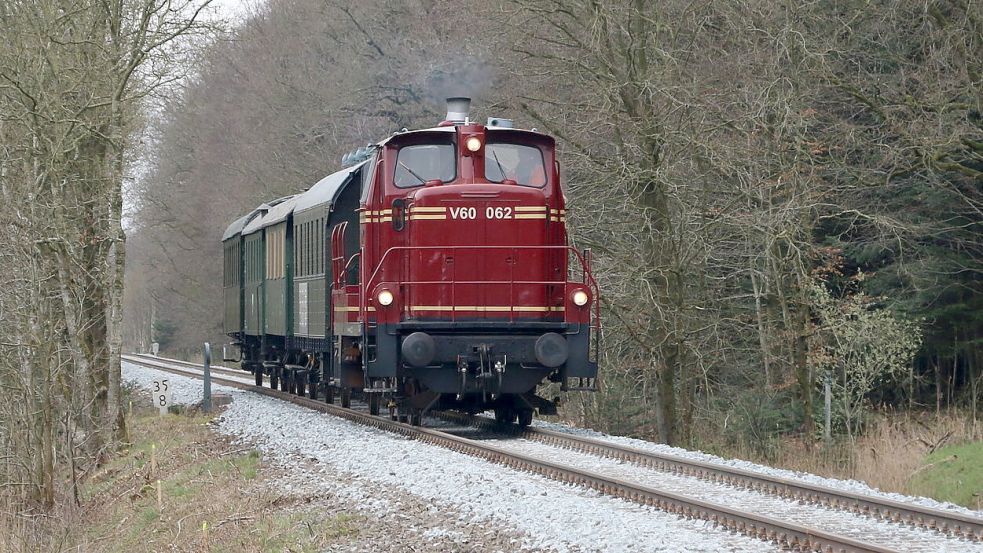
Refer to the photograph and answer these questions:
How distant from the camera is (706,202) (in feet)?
Answer: 60.8

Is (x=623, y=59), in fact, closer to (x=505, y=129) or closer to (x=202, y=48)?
(x=505, y=129)

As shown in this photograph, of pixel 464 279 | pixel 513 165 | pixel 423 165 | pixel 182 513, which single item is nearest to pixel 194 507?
pixel 182 513

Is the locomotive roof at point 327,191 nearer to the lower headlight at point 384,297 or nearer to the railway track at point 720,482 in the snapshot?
the lower headlight at point 384,297

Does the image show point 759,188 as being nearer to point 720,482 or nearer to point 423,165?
point 423,165

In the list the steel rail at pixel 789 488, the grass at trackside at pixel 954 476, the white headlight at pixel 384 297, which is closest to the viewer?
the steel rail at pixel 789 488

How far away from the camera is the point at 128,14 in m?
17.3

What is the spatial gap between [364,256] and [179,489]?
11.5 ft

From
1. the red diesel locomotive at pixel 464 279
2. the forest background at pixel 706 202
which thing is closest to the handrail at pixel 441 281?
the red diesel locomotive at pixel 464 279

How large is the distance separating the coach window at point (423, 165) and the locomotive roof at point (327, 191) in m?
1.78

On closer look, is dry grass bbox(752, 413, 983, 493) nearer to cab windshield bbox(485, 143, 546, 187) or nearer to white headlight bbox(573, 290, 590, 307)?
white headlight bbox(573, 290, 590, 307)

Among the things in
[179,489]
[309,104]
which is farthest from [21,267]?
[309,104]

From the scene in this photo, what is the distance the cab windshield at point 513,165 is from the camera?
13.9m

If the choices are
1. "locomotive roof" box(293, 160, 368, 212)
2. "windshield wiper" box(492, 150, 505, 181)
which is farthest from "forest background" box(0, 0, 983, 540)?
"windshield wiper" box(492, 150, 505, 181)

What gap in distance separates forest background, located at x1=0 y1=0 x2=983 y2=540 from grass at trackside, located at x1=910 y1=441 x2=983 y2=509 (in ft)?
7.40
